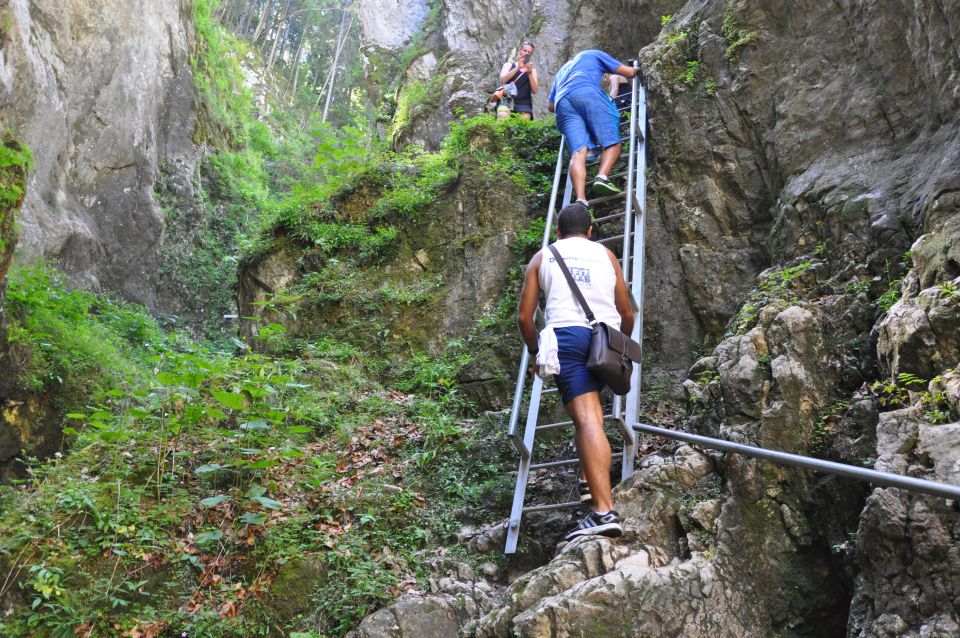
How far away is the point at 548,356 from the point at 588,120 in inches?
179

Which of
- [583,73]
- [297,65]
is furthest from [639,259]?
[297,65]

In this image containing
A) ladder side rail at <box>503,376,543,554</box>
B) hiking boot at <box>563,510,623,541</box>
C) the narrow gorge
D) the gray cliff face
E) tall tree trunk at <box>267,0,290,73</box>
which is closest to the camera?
the narrow gorge

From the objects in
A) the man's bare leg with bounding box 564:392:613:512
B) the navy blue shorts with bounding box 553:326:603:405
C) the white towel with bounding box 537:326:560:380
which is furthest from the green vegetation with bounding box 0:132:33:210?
the man's bare leg with bounding box 564:392:613:512

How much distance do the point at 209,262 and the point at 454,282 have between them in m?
12.9

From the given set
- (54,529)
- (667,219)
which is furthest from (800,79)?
(54,529)

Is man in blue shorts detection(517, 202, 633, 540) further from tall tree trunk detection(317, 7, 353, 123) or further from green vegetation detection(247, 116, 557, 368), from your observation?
tall tree trunk detection(317, 7, 353, 123)

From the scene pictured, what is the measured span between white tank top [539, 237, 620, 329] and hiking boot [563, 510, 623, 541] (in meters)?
1.15

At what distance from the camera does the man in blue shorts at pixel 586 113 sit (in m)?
7.75

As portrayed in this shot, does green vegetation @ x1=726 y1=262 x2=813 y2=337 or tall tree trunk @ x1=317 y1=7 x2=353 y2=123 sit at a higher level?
tall tree trunk @ x1=317 y1=7 x2=353 y2=123

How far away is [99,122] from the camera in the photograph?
16.2 metres

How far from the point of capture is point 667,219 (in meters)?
7.41

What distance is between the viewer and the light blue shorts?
7.89 m

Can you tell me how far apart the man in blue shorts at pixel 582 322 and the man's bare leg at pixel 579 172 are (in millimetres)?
2548

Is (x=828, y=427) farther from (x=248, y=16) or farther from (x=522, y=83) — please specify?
(x=248, y=16)
